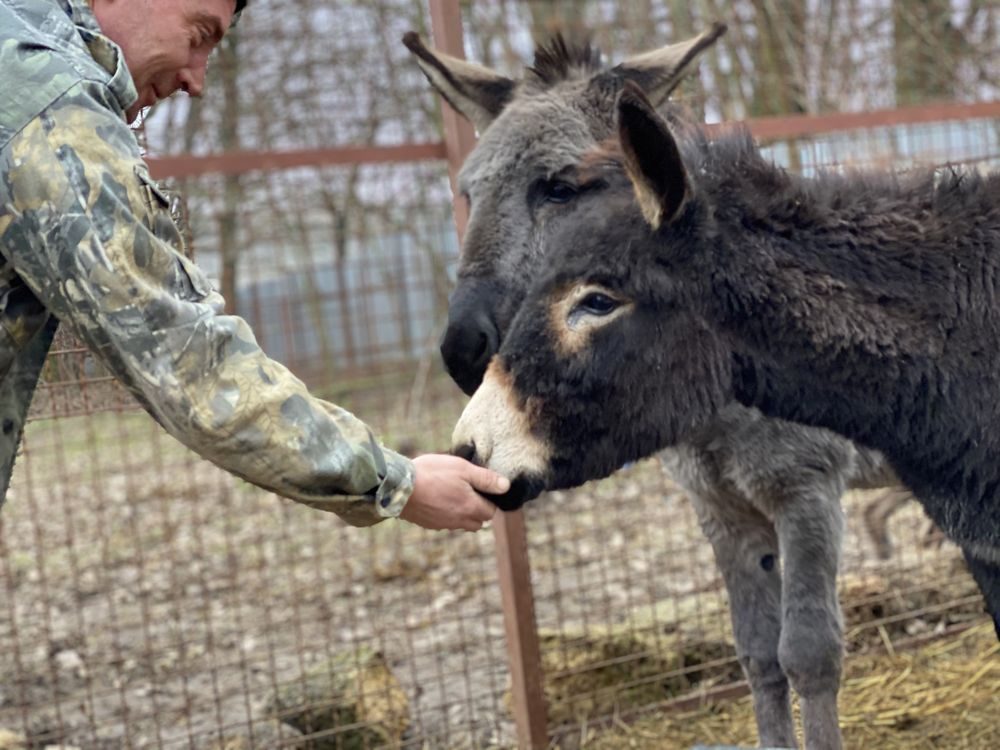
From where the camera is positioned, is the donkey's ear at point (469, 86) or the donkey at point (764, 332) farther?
the donkey's ear at point (469, 86)

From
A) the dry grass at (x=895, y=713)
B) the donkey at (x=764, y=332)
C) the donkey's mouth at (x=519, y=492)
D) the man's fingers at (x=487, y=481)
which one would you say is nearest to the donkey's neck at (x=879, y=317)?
the donkey at (x=764, y=332)

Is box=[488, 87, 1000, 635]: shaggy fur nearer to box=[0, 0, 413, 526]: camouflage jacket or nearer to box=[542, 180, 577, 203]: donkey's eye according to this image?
box=[0, 0, 413, 526]: camouflage jacket

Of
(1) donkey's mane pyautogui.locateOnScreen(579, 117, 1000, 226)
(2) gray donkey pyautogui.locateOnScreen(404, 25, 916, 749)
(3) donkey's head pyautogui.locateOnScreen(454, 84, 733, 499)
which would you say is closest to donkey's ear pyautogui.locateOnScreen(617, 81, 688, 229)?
(3) donkey's head pyautogui.locateOnScreen(454, 84, 733, 499)

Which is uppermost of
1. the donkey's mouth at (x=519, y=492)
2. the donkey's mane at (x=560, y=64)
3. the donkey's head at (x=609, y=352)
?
the donkey's mane at (x=560, y=64)

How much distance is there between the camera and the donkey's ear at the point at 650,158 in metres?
2.52

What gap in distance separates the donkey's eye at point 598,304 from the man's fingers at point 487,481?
1.67ft

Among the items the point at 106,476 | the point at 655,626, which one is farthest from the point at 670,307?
the point at 106,476

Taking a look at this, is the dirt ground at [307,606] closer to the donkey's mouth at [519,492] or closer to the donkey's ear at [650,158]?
the donkey's mouth at [519,492]

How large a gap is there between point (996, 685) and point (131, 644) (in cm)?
460

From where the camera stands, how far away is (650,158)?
2631 mm

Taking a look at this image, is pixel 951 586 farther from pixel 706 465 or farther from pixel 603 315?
pixel 603 315

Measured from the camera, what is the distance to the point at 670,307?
2.78 meters

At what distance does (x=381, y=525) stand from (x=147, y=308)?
21.2 feet

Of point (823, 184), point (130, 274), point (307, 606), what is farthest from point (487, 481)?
point (307, 606)
